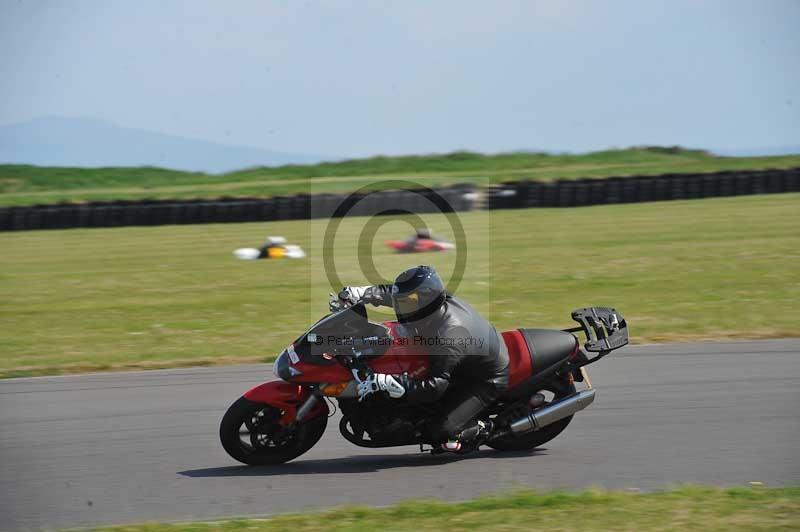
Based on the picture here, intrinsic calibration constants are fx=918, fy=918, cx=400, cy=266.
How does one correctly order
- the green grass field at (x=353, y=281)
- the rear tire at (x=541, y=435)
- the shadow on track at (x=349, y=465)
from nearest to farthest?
the shadow on track at (x=349, y=465) < the rear tire at (x=541, y=435) < the green grass field at (x=353, y=281)

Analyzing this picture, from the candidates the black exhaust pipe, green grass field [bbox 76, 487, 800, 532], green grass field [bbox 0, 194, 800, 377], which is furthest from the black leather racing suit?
green grass field [bbox 0, 194, 800, 377]

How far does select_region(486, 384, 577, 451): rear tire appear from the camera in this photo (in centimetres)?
699

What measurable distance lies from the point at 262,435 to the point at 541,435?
2.13 metres

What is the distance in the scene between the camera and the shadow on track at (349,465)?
6493 millimetres

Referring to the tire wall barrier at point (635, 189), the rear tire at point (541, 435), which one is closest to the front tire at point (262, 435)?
the rear tire at point (541, 435)

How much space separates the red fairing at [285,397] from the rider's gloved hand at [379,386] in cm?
40

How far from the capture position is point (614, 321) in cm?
714

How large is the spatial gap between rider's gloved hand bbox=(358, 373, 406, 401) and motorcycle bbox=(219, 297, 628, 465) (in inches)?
3.2

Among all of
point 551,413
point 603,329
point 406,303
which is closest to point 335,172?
point 603,329

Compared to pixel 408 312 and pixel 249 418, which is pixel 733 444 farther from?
pixel 249 418

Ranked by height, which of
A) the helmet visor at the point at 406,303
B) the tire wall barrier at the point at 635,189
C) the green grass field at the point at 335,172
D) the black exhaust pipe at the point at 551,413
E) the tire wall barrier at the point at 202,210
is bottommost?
the black exhaust pipe at the point at 551,413

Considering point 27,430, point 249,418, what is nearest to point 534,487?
point 249,418

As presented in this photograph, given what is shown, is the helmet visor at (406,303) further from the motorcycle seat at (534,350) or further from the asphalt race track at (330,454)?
the asphalt race track at (330,454)

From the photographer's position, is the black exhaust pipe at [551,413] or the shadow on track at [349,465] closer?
the shadow on track at [349,465]
